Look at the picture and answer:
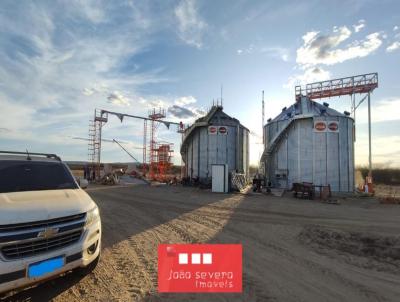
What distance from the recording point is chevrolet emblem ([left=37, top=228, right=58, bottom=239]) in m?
4.29

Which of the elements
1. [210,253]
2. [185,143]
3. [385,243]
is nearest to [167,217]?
[210,253]

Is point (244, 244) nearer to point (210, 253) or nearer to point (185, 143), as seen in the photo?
point (210, 253)

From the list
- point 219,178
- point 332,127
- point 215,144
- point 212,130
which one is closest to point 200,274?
point 219,178

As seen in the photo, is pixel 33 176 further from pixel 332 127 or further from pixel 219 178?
pixel 332 127

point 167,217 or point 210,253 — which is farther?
point 167,217

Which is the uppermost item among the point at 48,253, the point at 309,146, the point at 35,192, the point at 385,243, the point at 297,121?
the point at 297,121

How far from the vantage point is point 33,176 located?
5.88 m

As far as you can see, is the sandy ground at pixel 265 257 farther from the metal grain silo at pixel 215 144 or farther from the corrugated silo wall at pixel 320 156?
the metal grain silo at pixel 215 144

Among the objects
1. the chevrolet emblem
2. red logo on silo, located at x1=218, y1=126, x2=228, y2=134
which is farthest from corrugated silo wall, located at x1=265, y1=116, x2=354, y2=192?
the chevrolet emblem

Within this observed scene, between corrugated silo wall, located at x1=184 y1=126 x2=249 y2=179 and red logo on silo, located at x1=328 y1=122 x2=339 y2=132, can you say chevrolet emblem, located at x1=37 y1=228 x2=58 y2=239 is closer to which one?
red logo on silo, located at x1=328 y1=122 x2=339 y2=132

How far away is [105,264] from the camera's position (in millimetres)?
6250

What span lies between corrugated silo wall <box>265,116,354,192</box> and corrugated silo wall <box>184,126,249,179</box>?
252 inches

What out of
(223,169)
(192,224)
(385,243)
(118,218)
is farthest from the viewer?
(223,169)

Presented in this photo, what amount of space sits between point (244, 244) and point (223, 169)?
17.8 m
